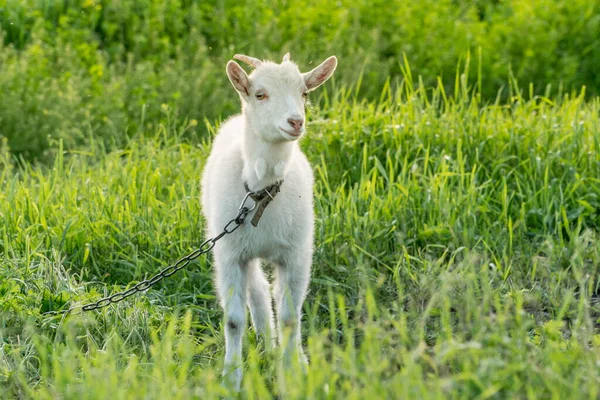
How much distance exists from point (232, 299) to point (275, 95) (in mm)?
1062

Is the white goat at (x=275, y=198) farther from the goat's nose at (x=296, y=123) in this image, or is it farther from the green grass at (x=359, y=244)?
the green grass at (x=359, y=244)

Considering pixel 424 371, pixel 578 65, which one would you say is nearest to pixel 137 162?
pixel 424 371

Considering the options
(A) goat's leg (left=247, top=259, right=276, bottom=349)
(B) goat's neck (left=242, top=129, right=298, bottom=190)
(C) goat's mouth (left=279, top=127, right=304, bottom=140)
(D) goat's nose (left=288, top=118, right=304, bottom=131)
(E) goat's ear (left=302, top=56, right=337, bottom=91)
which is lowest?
(A) goat's leg (left=247, top=259, right=276, bottom=349)

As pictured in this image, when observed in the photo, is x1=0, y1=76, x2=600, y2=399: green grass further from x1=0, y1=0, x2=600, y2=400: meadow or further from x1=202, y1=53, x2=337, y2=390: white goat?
x1=202, y1=53, x2=337, y2=390: white goat

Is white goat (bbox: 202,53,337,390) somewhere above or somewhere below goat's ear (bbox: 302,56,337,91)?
below

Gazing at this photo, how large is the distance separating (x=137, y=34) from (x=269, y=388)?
592 centimetres

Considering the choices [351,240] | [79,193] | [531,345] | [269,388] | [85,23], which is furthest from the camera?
[85,23]

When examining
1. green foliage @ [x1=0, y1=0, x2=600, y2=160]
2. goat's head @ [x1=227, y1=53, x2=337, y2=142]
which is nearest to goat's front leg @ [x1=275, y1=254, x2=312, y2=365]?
goat's head @ [x1=227, y1=53, x2=337, y2=142]

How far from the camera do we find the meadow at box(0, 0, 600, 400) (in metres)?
3.94

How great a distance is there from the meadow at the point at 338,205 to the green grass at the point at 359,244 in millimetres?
20

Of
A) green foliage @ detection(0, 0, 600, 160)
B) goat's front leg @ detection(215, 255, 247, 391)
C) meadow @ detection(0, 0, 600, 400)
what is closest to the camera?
meadow @ detection(0, 0, 600, 400)

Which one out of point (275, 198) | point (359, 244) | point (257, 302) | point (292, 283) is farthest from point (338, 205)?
point (275, 198)

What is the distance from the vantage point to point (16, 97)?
8.25m

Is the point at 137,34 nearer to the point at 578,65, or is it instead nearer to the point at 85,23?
the point at 85,23
